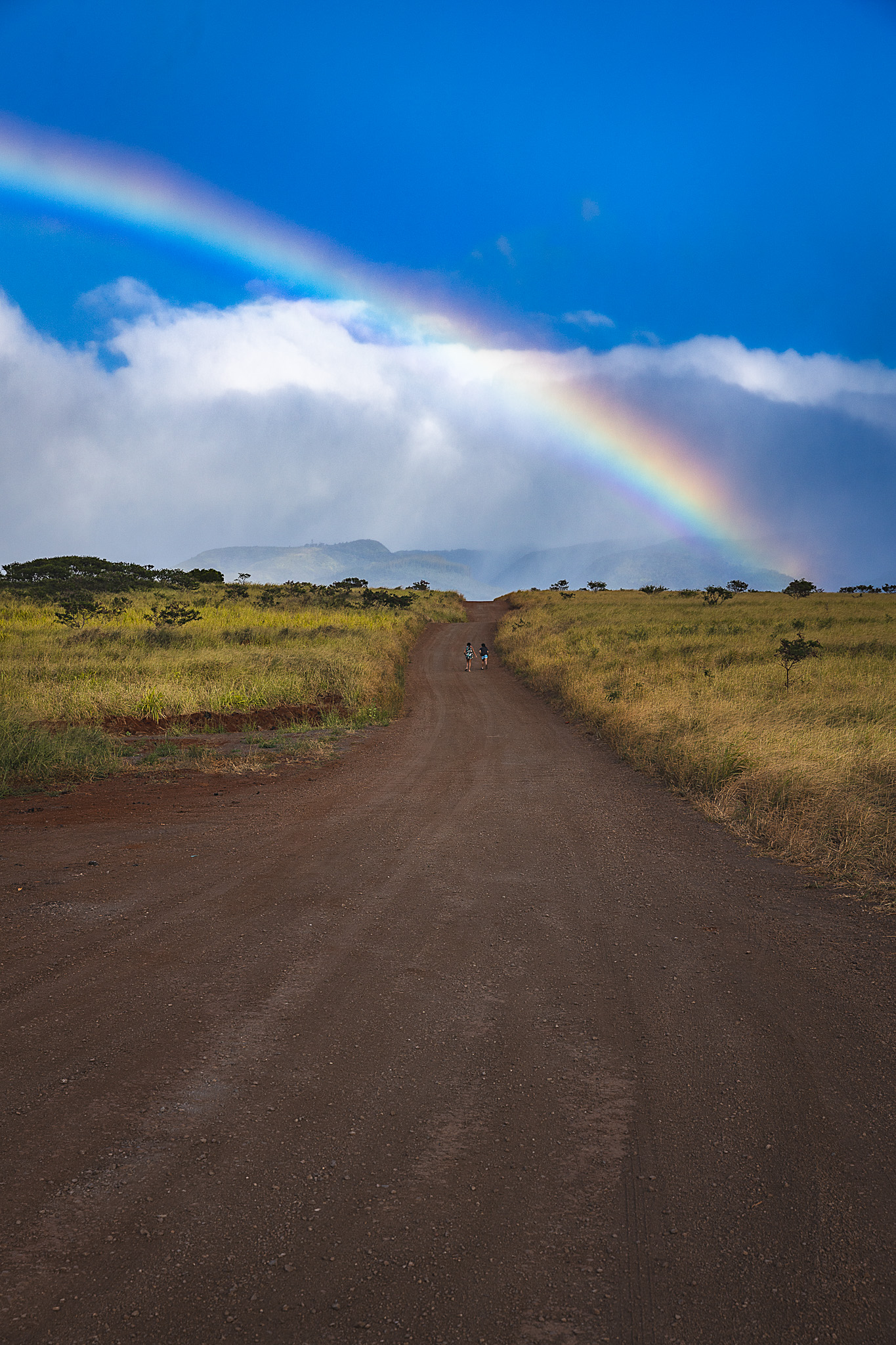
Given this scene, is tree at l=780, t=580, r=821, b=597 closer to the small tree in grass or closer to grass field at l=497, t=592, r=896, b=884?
grass field at l=497, t=592, r=896, b=884

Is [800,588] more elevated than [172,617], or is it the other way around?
[800,588]

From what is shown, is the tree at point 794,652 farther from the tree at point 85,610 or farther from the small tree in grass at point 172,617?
the tree at point 85,610

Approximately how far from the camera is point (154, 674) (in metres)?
18.5

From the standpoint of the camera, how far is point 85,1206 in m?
2.63

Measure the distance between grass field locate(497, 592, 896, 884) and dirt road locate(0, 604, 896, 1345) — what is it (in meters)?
1.14

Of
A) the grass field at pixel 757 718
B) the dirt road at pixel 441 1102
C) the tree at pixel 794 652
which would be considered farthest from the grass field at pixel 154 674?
the tree at pixel 794 652

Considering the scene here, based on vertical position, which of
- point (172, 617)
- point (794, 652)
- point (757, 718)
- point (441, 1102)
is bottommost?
point (441, 1102)

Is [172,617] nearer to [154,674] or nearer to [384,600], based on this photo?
[154,674]

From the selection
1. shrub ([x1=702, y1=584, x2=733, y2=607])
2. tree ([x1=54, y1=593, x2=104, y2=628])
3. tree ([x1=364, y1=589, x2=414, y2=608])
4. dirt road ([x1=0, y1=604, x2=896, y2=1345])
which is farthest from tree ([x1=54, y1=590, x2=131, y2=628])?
shrub ([x1=702, y1=584, x2=733, y2=607])

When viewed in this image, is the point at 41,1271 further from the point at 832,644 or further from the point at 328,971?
the point at 832,644

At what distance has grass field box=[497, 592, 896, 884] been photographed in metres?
7.48

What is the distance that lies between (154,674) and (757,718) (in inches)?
596

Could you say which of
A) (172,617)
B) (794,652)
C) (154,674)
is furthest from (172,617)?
(794,652)

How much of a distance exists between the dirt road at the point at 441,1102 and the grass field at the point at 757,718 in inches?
45.1
